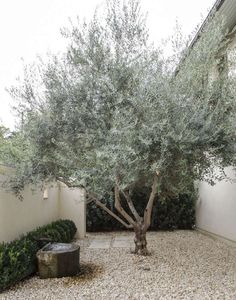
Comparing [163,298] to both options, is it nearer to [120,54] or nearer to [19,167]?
[19,167]

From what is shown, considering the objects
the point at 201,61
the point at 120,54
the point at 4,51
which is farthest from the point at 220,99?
the point at 4,51

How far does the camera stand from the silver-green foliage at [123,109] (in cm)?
658

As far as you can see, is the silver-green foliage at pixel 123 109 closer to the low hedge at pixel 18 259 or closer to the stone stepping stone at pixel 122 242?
the low hedge at pixel 18 259

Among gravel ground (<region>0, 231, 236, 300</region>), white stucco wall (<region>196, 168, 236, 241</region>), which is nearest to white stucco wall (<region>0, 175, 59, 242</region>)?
gravel ground (<region>0, 231, 236, 300</region>)

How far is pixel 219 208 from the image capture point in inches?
426

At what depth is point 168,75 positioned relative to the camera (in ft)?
24.2

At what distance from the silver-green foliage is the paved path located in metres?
3.20

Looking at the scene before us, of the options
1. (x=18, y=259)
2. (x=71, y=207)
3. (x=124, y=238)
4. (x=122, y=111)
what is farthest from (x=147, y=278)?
(x=71, y=207)

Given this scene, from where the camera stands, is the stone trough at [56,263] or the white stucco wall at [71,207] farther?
the white stucco wall at [71,207]

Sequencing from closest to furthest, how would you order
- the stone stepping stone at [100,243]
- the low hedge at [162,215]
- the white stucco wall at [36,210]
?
1. the white stucco wall at [36,210]
2. the stone stepping stone at [100,243]
3. the low hedge at [162,215]

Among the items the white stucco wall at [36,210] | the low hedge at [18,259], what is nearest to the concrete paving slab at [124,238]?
the white stucco wall at [36,210]

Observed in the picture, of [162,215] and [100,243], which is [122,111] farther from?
[162,215]

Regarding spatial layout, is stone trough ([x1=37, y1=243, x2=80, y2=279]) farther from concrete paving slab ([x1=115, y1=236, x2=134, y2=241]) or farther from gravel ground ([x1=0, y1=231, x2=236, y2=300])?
concrete paving slab ([x1=115, y1=236, x2=134, y2=241])

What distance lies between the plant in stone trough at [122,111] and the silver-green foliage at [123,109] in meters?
0.02
